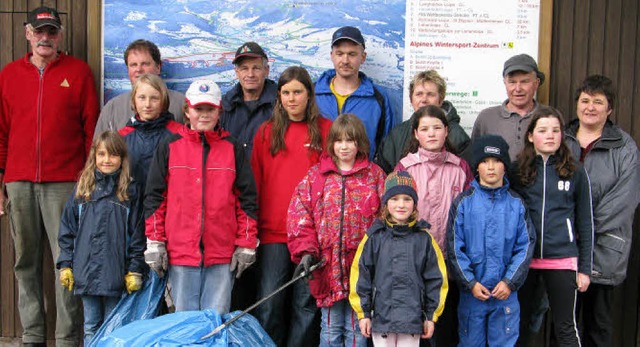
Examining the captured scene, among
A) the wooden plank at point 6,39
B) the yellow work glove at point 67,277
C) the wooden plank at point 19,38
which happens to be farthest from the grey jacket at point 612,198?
the wooden plank at point 6,39

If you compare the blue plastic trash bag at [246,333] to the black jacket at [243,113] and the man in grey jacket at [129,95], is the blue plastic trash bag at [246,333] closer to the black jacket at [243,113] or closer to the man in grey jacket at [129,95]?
the black jacket at [243,113]

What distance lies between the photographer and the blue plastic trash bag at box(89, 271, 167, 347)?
15.5 feet

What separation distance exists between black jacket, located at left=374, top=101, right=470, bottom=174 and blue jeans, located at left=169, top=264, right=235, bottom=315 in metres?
1.29

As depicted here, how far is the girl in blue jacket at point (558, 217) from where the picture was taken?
4621mm

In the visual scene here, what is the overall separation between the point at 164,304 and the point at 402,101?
2308 millimetres

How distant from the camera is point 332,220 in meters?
4.63

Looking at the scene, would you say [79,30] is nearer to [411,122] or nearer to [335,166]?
[335,166]

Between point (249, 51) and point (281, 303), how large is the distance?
5.80ft

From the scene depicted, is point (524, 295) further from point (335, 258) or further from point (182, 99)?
point (182, 99)

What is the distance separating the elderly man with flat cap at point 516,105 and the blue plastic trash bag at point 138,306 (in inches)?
96.8

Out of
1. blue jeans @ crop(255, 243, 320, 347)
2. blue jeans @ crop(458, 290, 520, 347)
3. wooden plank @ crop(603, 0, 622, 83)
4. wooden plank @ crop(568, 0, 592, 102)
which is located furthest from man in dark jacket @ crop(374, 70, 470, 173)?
wooden plank @ crop(603, 0, 622, 83)

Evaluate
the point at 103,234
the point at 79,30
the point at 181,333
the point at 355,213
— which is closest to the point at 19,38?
the point at 79,30

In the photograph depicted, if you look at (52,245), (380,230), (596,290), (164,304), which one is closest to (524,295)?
(596,290)

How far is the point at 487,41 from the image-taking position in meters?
5.70
